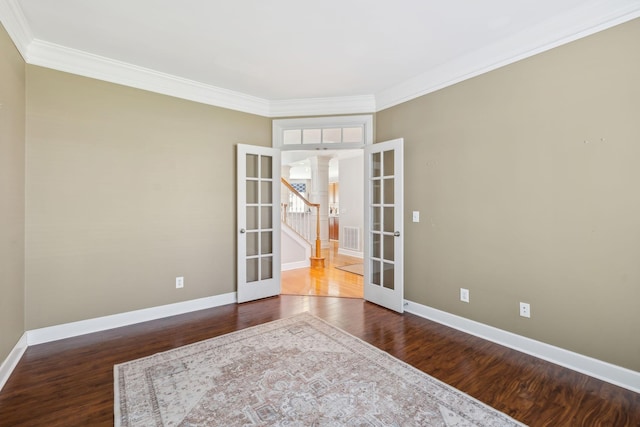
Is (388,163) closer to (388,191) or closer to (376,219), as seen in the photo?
(388,191)

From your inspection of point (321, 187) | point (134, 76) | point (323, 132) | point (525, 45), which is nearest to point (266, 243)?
point (323, 132)

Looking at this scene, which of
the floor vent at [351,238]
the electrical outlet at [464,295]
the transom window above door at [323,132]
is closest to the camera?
the electrical outlet at [464,295]

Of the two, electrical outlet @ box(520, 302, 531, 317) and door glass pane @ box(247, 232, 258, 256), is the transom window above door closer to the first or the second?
door glass pane @ box(247, 232, 258, 256)

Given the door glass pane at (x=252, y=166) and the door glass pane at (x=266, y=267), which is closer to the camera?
the door glass pane at (x=252, y=166)

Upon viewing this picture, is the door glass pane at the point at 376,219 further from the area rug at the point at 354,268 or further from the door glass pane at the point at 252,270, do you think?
the area rug at the point at 354,268

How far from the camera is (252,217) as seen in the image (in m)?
4.12

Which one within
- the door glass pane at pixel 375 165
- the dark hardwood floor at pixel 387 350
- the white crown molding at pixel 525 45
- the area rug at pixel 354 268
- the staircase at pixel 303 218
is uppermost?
the white crown molding at pixel 525 45

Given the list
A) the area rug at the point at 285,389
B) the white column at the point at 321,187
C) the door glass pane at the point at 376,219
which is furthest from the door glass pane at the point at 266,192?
the white column at the point at 321,187

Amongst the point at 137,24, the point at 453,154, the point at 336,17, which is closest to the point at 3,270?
the point at 137,24

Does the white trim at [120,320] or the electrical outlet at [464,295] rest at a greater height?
the electrical outlet at [464,295]

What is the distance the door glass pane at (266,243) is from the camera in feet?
13.8

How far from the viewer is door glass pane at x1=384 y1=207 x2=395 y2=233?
3767 mm

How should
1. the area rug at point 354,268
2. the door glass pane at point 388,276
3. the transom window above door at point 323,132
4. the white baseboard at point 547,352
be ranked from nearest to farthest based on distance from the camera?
the white baseboard at point 547,352 → the door glass pane at point 388,276 → the transom window above door at point 323,132 → the area rug at point 354,268

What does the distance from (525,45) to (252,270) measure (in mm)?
3832
